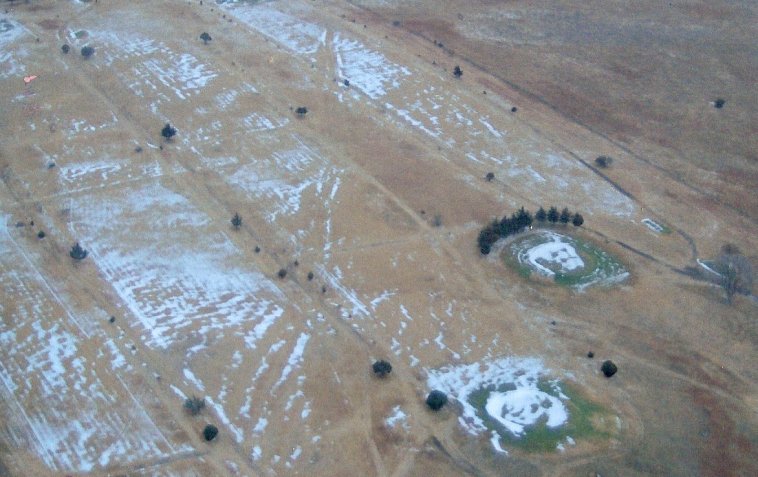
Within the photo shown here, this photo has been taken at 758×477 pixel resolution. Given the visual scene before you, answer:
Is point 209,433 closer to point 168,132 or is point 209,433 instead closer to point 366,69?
point 168,132

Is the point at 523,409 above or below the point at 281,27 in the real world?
above

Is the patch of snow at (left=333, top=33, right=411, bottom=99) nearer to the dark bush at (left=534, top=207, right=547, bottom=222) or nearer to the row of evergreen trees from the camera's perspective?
the row of evergreen trees

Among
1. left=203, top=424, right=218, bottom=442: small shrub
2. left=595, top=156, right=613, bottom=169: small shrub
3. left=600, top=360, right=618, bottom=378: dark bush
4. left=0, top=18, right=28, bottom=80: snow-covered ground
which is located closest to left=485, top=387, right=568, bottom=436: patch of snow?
left=600, top=360, right=618, bottom=378: dark bush

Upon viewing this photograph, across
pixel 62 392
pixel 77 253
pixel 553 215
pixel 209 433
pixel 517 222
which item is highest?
pixel 553 215

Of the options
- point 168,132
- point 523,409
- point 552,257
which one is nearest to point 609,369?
point 523,409

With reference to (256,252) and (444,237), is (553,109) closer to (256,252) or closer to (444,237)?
(444,237)

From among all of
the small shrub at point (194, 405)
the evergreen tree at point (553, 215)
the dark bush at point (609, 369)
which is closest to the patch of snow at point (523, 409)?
the dark bush at point (609, 369)
